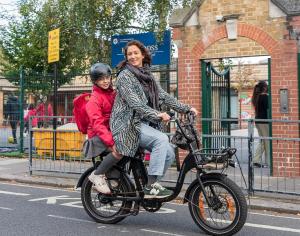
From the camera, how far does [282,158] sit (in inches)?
311

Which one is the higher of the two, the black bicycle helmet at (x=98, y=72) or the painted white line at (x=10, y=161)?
the black bicycle helmet at (x=98, y=72)

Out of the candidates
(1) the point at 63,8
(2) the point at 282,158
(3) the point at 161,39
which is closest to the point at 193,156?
(2) the point at 282,158

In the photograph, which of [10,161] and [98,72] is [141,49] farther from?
[10,161]

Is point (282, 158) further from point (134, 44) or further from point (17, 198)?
point (17, 198)

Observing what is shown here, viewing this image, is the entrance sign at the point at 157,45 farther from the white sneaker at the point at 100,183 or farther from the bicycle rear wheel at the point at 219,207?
the bicycle rear wheel at the point at 219,207

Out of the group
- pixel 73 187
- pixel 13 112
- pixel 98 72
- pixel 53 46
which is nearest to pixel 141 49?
pixel 98 72

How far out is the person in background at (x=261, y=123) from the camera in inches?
304

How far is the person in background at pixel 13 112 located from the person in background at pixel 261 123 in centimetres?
653

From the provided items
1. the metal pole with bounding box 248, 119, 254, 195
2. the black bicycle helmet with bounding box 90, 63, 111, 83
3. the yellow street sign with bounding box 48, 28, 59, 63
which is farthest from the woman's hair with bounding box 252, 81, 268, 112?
the black bicycle helmet with bounding box 90, 63, 111, 83

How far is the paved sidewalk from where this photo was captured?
7108 mm

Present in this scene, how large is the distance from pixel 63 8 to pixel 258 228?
7.92m

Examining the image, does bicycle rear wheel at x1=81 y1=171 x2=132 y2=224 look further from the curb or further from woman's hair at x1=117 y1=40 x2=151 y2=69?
the curb

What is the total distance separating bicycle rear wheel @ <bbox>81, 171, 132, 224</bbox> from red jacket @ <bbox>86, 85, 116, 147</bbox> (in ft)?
1.86

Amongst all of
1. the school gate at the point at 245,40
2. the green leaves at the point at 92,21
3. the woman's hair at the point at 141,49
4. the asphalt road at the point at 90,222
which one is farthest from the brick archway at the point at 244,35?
the woman's hair at the point at 141,49
